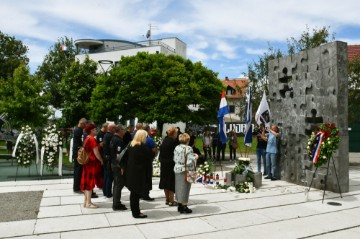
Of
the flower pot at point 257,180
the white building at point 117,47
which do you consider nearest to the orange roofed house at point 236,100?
the flower pot at point 257,180

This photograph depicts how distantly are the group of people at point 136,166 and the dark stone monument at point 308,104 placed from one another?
4.91 metres

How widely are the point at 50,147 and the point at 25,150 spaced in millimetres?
888

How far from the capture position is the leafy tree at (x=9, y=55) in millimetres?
40944

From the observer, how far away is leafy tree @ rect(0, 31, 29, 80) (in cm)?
4094

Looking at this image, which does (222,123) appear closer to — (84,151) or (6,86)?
(84,151)

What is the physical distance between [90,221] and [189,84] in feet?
46.3

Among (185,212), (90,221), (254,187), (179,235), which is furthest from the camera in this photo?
(254,187)

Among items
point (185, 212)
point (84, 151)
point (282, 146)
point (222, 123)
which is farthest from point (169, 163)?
point (282, 146)

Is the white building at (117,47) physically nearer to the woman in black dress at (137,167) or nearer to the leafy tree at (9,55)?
the leafy tree at (9,55)

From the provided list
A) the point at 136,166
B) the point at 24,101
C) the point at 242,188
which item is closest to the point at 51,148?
the point at 136,166

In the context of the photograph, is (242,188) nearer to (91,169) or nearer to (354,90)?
(91,169)

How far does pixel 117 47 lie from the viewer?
51.2 metres

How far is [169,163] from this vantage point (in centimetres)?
779

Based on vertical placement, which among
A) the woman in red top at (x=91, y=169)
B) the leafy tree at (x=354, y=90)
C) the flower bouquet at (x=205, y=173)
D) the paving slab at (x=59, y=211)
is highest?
the leafy tree at (x=354, y=90)
